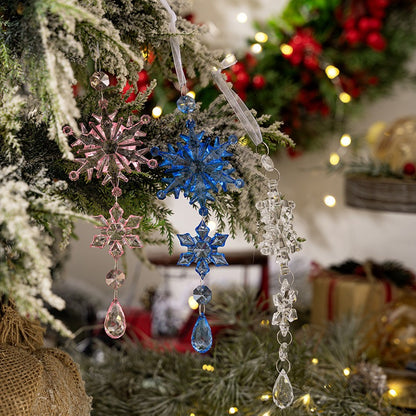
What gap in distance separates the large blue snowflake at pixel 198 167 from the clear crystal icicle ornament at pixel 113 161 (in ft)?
0.08

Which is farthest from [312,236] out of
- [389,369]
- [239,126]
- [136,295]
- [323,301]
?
[239,126]

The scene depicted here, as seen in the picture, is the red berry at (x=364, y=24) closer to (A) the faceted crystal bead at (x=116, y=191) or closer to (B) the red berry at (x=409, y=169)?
(B) the red berry at (x=409, y=169)

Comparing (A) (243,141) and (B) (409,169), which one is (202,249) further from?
(B) (409,169)

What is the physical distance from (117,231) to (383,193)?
0.67 meters

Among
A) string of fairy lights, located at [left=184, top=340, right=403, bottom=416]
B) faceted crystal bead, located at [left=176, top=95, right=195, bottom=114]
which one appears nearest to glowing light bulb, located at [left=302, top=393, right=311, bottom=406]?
string of fairy lights, located at [left=184, top=340, right=403, bottom=416]

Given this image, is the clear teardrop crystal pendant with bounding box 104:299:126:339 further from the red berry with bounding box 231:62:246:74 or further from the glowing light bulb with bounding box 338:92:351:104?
the glowing light bulb with bounding box 338:92:351:104

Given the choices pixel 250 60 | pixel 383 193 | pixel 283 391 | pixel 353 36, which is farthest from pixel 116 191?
pixel 353 36

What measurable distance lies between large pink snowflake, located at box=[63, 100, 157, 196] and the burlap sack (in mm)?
171

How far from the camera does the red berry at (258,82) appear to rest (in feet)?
4.58

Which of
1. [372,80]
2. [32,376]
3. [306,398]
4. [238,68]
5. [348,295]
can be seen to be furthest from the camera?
[372,80]

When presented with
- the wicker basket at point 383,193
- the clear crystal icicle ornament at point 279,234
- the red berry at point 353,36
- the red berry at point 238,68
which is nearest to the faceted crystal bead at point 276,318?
the clear crystal icicle ornament at point 279,234

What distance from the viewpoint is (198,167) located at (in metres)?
0.50

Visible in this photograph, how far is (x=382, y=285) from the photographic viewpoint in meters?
1.25

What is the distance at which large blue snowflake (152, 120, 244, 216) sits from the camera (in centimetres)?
50
